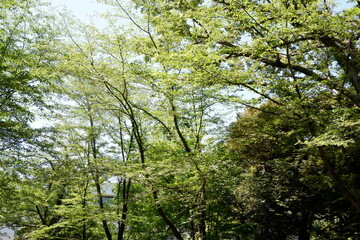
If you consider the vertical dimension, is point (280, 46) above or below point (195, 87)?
above

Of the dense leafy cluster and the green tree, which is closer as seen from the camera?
the green tree

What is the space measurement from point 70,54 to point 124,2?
1967mm

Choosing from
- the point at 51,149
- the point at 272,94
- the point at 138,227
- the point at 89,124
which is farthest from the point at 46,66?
the point at 138,227

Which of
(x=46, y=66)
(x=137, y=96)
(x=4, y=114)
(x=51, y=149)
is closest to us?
(x=4, y=114)

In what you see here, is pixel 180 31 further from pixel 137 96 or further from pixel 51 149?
pixel 51 149

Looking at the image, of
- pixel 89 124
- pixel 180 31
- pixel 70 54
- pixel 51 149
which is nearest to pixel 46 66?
pixel 70 54

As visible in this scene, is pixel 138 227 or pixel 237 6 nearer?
pixel 237 6

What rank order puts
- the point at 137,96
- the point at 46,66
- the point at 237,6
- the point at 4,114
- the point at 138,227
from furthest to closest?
the point at 138,227 < the point at 137,96 < the point at 46,66 < the point at 4,114 < the point at 237,6

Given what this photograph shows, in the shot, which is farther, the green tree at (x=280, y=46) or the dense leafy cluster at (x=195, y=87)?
the dense leafy cluster at (x=195, y=87)

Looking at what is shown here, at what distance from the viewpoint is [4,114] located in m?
6.06

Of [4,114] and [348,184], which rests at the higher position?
[4,114]

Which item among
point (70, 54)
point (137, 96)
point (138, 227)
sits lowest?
point (138, 227)

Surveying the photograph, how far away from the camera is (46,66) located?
669cm

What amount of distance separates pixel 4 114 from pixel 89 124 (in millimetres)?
5236
